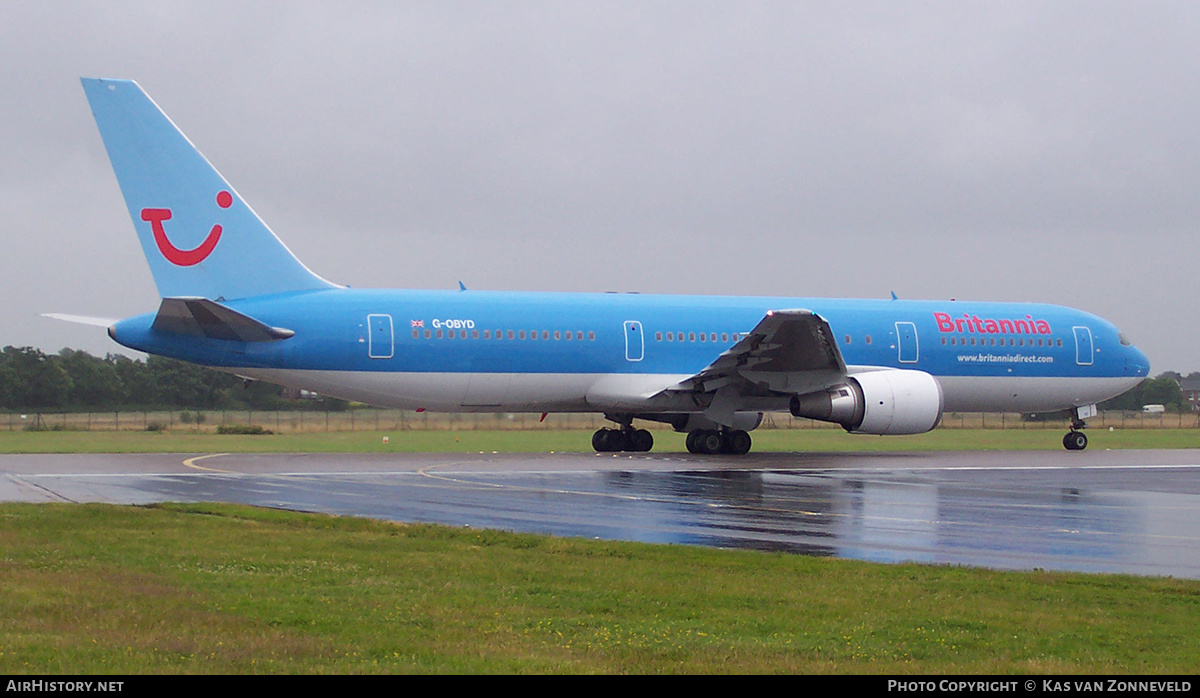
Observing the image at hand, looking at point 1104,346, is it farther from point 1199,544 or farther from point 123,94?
point 123,94

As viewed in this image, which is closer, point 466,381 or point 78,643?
point 78,643

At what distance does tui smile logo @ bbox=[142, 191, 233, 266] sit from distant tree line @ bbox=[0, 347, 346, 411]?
66.7 feet

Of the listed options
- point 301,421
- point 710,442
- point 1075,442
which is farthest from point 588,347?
point 301,421

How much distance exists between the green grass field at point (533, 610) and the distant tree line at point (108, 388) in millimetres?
35830

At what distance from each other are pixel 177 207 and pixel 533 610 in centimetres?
1889

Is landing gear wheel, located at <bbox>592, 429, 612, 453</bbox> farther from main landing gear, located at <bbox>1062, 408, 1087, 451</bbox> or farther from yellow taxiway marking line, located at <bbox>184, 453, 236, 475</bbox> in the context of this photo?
main landing gear, located at <bbox>1062, 408, 1087, 451</bbox>

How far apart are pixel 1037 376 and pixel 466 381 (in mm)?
15278

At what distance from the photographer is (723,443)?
27.8 meters

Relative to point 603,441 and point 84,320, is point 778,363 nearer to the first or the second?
point 603,441

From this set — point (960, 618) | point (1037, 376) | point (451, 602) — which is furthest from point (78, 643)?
point (1037, 376)

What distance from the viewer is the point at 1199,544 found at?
40.0ft

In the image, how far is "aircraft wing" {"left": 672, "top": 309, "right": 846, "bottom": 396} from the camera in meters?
25.2

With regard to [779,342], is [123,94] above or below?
above

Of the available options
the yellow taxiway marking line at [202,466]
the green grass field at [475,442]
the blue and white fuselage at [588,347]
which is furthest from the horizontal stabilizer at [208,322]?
the green grass field at [475,442]
